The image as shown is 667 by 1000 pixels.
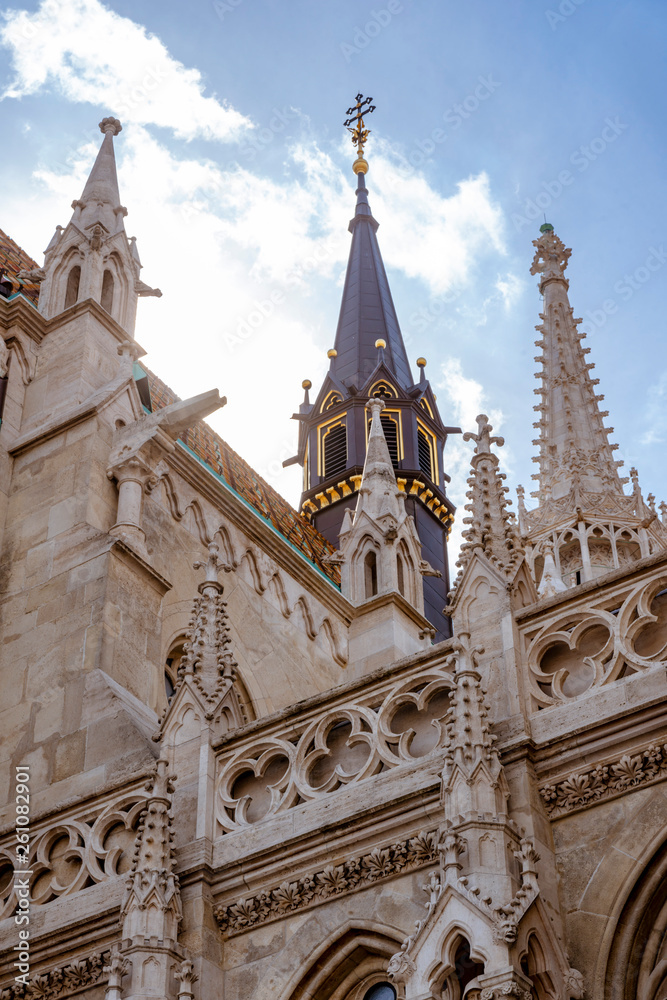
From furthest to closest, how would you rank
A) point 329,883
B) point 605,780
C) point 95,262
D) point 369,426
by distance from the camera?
point 369,426 → point 95,262 → point 329,883 → point 605,780

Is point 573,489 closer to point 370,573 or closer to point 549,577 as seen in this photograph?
point 549,577

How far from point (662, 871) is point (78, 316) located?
33.2 ft

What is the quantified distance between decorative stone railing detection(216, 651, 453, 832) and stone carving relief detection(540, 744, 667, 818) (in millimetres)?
855

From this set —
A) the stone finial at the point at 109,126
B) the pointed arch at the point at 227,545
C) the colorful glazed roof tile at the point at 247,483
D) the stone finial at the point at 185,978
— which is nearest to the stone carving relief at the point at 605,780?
the stone finial at the point at 185,978

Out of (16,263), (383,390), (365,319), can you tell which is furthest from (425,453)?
(16,263)

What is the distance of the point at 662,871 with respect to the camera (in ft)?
27.0

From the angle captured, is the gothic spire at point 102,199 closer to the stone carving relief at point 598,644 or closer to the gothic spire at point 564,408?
the stone carving relief at point 598,644

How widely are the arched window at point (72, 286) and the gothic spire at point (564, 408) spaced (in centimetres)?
1485

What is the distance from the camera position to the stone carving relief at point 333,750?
32.0ft

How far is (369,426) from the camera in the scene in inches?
1170

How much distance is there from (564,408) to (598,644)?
24026mm

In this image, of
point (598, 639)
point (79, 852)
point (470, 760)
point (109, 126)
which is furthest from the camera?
point (109, 126)

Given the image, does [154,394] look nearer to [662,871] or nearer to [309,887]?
[309,887]
